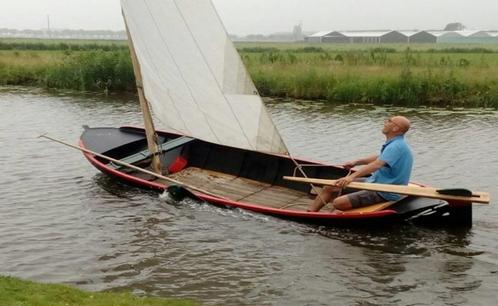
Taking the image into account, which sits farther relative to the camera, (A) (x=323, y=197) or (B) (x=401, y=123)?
(A) (x=323, y=197)

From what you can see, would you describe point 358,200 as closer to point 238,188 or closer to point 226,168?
point 238,188

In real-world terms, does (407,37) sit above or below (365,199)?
above

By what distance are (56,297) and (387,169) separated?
594 cm

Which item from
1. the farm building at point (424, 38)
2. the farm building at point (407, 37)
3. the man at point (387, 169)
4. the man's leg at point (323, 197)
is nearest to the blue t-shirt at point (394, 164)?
the man at point (387, 169)

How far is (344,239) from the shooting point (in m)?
10.5

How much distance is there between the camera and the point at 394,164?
10.2m

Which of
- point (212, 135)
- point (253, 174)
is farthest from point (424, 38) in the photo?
point (212, 135)

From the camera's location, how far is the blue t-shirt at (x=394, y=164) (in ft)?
33.0

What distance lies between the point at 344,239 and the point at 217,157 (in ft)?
15.8

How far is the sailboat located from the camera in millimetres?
10703

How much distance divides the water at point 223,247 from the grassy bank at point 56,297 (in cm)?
72

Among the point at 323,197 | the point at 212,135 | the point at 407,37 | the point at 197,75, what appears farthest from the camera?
the point at 407,37

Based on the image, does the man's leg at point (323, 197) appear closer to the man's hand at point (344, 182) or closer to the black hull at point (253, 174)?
the black hull at point (253, 174)

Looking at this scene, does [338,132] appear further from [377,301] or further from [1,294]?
[1,294]
